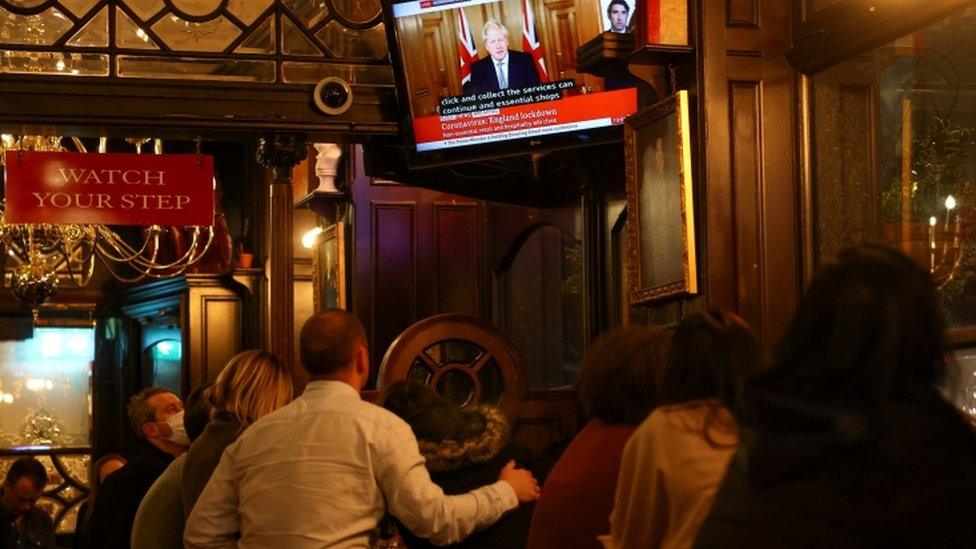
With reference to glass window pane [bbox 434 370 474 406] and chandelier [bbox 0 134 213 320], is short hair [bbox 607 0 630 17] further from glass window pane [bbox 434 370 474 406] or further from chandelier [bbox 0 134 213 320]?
chandelier [bbox 0 134 213 320]

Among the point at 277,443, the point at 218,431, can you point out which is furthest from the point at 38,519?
the point at 277,443

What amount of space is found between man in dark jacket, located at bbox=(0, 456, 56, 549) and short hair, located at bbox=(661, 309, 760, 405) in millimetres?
6566

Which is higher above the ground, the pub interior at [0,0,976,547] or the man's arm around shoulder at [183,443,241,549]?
the pub interior at [0,0,976,547]

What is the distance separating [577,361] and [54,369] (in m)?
6.89

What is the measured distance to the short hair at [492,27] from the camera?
339 inches

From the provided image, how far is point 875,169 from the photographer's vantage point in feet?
18.4

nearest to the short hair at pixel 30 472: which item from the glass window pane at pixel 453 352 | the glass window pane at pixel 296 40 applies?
the glass window pane at pixel 453 352

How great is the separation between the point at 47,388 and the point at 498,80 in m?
8.32

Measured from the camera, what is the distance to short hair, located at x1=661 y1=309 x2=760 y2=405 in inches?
122

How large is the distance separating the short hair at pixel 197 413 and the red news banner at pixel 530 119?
3476 mm

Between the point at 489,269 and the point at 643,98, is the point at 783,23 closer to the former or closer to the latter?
the point at 643,98

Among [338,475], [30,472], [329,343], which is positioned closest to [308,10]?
[30,472]

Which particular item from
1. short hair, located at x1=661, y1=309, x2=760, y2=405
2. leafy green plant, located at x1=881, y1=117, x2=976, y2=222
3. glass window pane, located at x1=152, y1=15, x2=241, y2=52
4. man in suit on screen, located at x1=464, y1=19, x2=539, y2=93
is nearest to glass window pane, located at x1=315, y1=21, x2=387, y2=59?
glass window pane, located at x1=152, y1=15, x2=241, y2=52

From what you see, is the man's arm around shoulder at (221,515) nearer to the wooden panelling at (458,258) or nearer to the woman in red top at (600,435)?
the woman in red top at (600,435)
